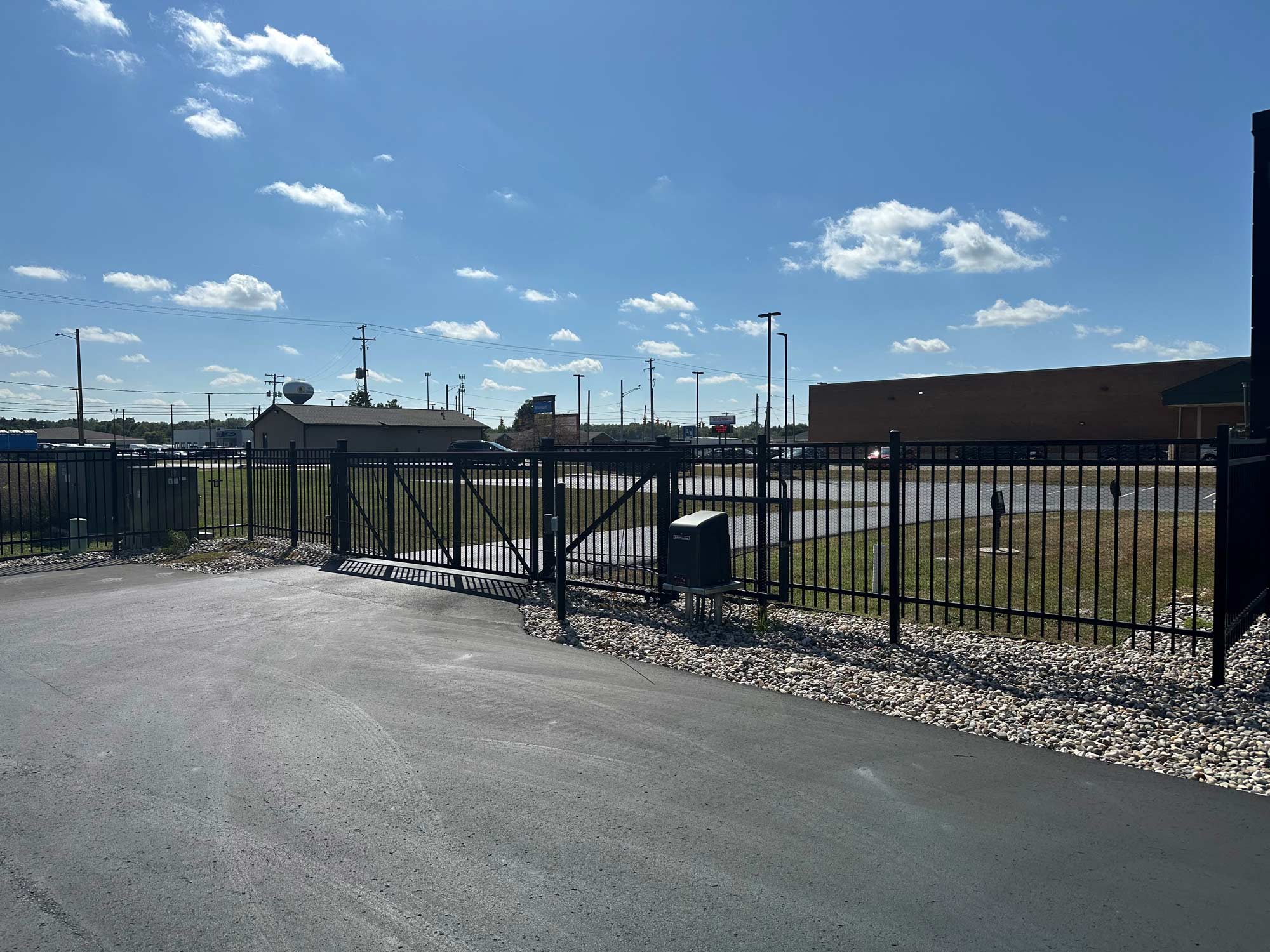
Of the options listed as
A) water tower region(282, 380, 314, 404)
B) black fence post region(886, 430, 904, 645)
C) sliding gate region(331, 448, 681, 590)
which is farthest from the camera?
water tower region(282, 380, 314, 404)

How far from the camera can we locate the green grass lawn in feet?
25.8

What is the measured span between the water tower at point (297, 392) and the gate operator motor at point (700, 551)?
76.3m

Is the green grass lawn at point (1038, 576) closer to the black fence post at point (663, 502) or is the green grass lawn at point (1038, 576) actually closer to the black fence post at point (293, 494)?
the black fence post at point (663, 502)

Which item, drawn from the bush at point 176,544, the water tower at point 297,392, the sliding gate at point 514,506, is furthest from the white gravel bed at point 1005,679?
the water tower at point 297,392

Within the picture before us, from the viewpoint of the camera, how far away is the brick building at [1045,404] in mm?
46281

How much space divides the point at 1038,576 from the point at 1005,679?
5.52 metres

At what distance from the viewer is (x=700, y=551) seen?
343 inches

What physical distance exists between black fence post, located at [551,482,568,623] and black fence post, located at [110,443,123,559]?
947cm

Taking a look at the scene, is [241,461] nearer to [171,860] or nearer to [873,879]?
[171,860]

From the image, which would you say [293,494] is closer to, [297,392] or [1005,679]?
[1005,679]

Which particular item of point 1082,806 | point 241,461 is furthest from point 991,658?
point 241,461

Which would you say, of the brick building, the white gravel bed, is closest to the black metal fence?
the white gravel bed

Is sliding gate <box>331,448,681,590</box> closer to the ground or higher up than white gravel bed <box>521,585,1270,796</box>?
higher up

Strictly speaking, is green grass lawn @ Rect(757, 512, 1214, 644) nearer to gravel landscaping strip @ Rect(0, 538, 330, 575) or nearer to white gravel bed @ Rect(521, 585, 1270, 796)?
white gravel bed @ Rect(521, 585, 1270, 796)
